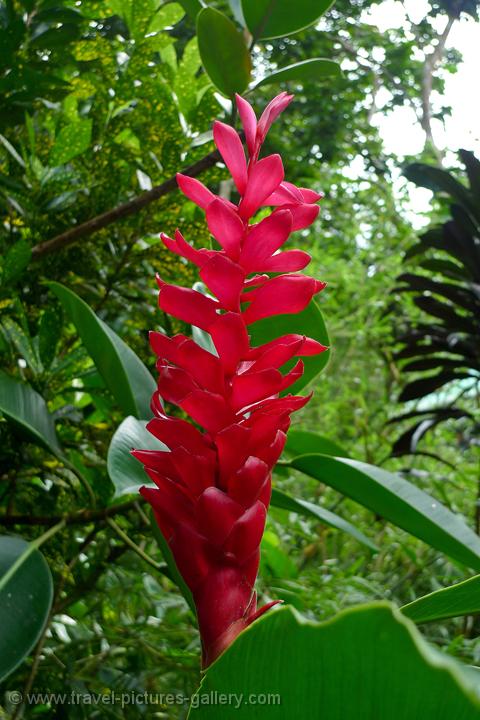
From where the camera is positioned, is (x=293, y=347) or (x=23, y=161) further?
(x=23, y=161)

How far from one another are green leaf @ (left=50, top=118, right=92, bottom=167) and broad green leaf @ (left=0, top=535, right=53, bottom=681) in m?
0.48

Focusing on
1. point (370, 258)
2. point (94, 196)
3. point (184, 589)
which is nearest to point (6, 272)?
point (94, 196)

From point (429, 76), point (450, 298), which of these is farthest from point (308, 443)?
point (429, 76)

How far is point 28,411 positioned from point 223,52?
0.40 metres

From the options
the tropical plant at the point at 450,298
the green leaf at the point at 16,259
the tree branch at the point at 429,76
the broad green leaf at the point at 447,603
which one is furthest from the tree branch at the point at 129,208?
the tree branch at the point at 429,76

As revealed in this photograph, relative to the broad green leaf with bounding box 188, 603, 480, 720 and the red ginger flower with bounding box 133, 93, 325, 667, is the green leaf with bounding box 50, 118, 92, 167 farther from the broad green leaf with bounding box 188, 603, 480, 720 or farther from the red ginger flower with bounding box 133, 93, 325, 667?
the broad green leaf with bounding box 188, 603, 480, 720

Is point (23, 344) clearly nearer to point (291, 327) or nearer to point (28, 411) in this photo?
point (28, 411)

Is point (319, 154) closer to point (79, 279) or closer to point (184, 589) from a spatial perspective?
point (79, 279)

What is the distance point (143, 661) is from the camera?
0.89 metres

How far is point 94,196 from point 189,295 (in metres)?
0.56

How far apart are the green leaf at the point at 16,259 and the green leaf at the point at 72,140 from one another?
0.68ft

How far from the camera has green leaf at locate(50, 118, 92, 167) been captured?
0.84 meters

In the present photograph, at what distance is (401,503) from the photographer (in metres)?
0.55

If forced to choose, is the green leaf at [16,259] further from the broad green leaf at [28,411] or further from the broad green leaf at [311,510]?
the broad green leaf at [311,510]
